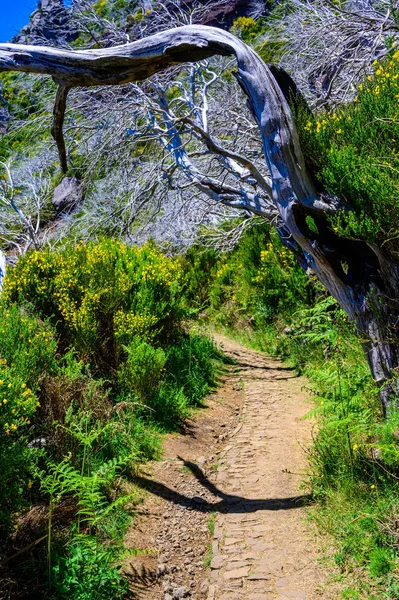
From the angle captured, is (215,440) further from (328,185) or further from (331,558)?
(328,185)

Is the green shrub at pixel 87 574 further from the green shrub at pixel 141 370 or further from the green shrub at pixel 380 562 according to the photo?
the green shrub at pixel 141 370

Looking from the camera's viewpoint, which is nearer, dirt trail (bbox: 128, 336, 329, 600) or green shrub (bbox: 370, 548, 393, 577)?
green shrub (bbox: 370, 548, 393, 577)

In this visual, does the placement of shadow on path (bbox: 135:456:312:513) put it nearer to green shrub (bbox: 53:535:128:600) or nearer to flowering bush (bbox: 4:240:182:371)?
green shrub (bbox: 53:535:128:600)

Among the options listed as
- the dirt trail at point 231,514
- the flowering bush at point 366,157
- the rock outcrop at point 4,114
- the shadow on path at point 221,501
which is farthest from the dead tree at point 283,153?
the dirt trail at point 231,514

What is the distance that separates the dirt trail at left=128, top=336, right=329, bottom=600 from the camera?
351cm

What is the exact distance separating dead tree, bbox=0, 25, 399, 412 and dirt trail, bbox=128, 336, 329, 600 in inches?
52.4

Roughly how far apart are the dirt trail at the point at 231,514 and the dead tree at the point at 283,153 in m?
1.33

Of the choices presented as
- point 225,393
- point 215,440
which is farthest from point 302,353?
point 215,440

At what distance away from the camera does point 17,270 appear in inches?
→ 251

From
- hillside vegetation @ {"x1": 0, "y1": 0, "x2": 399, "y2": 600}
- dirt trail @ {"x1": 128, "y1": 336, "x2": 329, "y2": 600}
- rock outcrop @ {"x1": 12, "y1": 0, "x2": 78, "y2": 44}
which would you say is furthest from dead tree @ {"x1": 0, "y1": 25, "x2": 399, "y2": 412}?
rock outcrop @ {"x1": 12, "y1": 0, "x2": 78, "y2": 44}

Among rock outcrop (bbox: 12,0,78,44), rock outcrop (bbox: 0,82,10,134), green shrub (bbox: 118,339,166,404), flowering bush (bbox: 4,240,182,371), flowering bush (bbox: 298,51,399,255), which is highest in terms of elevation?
rock outcrop (bbox: 12,0,78,44)

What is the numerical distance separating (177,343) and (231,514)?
147 inches

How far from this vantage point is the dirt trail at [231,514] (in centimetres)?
351

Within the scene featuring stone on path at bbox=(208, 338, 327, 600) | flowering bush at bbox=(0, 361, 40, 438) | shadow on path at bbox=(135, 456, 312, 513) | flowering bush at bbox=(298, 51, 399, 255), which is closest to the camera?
flowering bush at bbox=(0, 361, 40, 438)
